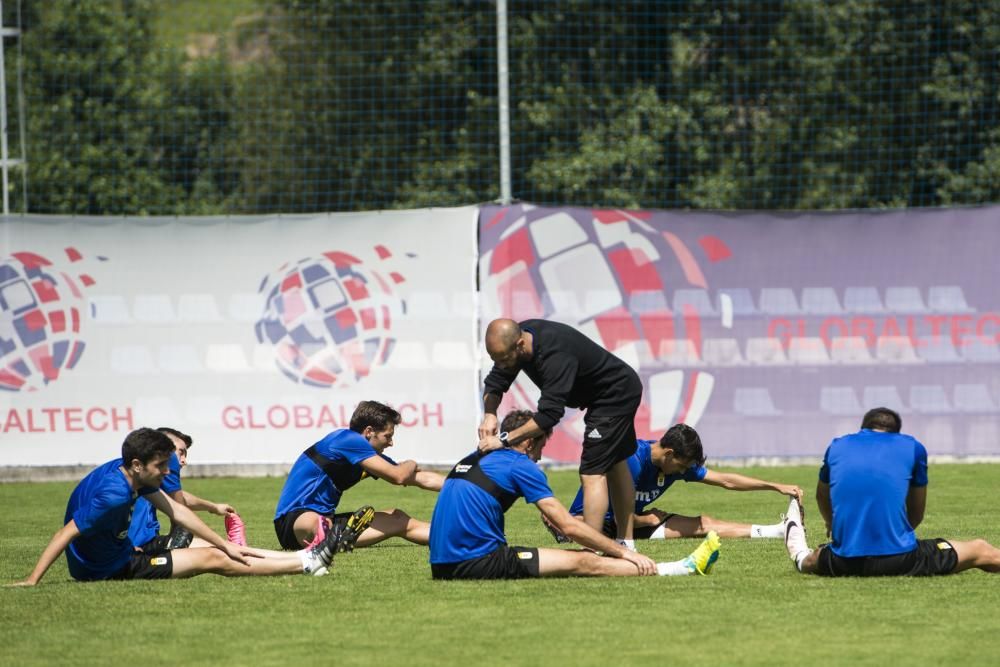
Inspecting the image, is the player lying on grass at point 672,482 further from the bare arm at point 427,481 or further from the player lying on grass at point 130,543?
the player lying on grass at point 130,543

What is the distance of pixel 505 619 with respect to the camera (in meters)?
8.05

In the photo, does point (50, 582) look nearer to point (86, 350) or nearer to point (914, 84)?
point (86, 350)

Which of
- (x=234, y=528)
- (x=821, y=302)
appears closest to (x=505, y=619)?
(x=234, y=528)

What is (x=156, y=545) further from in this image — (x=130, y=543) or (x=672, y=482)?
(x=672, y=482)

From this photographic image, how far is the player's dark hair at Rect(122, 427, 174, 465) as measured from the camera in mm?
9328

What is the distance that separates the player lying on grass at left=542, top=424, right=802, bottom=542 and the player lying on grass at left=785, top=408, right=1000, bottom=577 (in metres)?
2.05

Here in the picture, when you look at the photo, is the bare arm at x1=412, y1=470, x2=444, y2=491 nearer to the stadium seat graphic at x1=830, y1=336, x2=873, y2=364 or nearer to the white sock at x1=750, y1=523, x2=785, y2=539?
the white sock at x1=750, y1=523, x2=785, y2=539

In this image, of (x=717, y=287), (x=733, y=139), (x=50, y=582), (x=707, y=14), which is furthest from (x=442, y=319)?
(x=707, y=14)

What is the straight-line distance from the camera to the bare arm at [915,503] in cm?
913

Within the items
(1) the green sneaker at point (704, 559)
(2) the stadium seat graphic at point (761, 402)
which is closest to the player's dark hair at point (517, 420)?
(1) the green sneaker at point (704, 559)

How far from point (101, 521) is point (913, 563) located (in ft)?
16.1

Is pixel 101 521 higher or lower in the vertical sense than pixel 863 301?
lower

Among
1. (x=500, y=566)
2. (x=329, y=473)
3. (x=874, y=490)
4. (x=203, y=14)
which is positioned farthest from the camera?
(x=203, y=14)

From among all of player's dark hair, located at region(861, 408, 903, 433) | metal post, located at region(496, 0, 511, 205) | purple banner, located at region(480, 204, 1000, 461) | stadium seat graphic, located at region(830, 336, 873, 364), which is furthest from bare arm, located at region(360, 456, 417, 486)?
stadium seat graphic, located at region(830, 336, 873, 364)
